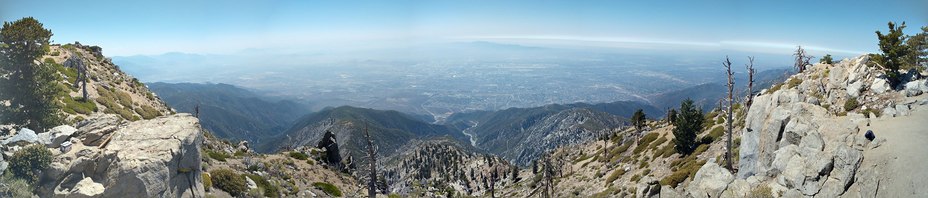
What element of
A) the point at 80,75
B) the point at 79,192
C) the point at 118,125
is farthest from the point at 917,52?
the point at 80,75

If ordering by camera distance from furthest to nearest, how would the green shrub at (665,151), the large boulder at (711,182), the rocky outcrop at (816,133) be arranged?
the green shrub at (665,151)
the large boulder at (711,182)
the rocky outcrop at (816,133)

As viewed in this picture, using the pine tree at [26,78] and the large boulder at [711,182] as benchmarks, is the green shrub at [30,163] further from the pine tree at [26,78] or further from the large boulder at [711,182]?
the large boulder at [711,182]

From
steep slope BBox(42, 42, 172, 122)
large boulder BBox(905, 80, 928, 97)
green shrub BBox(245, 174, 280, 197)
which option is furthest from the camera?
steep slope BBox(42, 42, 172, 122)

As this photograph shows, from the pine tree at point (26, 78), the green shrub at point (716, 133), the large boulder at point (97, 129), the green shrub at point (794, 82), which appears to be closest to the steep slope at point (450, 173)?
the green shrub at point (716, 133)

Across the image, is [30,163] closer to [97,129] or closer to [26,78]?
[97,129]

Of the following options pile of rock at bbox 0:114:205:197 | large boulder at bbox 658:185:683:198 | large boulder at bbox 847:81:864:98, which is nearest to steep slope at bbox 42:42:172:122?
pile of rock at bbox 0:114:205:197

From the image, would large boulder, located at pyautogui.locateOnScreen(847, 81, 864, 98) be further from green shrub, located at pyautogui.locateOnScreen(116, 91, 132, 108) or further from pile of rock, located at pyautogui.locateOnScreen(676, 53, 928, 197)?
green shrub, located at pyautogui.locateOnScreen(116, 91, 132, 108)

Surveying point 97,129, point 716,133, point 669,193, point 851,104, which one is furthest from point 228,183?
point 716,133
